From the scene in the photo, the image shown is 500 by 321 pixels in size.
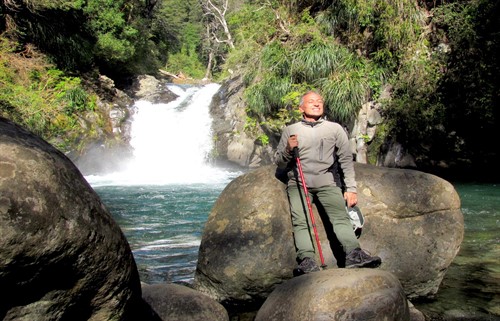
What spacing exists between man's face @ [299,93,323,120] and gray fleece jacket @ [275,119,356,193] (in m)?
0.07

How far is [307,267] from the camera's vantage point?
3785 millimetres

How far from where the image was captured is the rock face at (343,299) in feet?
9.77

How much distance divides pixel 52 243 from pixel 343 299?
1811 mm

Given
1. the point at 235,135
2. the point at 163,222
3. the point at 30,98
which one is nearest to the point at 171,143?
the point at 235,135

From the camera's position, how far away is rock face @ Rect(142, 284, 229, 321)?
140 inches

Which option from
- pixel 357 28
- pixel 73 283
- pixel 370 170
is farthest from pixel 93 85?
pixel 73 283

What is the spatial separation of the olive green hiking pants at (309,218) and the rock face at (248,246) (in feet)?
0.51

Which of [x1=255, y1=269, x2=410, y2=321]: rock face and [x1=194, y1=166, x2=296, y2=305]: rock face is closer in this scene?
[x1=255, y1=269, x2=410, y2=321]: rock face

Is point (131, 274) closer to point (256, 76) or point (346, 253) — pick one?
point (346, 253)

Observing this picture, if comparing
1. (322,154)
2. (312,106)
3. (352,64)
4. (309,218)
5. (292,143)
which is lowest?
(309,218)

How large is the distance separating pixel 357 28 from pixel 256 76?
3616 millimetres

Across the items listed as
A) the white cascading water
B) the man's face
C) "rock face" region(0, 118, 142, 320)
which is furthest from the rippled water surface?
the white cascading water

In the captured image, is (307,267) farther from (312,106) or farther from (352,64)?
(352,64)

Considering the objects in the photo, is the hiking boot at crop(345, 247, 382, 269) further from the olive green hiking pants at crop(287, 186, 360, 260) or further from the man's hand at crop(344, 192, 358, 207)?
the man's hand at crop(344, 192, 358, 207)
